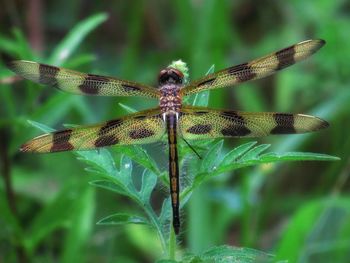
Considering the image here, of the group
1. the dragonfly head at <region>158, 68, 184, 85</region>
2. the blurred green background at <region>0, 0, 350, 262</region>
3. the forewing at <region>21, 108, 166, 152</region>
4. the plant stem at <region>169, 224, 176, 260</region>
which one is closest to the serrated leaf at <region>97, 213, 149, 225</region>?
the plant stem at <region>169, 224, 176, 260</region>

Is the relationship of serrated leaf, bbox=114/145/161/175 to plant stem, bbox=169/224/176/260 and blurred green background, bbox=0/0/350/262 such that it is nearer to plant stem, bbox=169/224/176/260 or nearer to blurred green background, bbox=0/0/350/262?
plant stem, bbox=169/224/176/260

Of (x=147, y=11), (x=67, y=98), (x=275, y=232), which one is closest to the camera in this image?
(x=67, y=98)

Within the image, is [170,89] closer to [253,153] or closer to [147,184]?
[147,184]

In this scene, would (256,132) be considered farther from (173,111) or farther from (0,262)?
(0,262)

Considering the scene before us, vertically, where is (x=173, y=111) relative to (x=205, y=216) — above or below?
above

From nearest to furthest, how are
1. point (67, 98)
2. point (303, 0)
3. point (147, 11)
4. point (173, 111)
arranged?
point (173, 111) → point (67, 98) → point (303, 0) → point (147, 11)

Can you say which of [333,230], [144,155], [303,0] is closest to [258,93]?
[303,0]

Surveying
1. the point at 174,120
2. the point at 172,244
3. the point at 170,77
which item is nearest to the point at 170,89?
the point at 170,77
